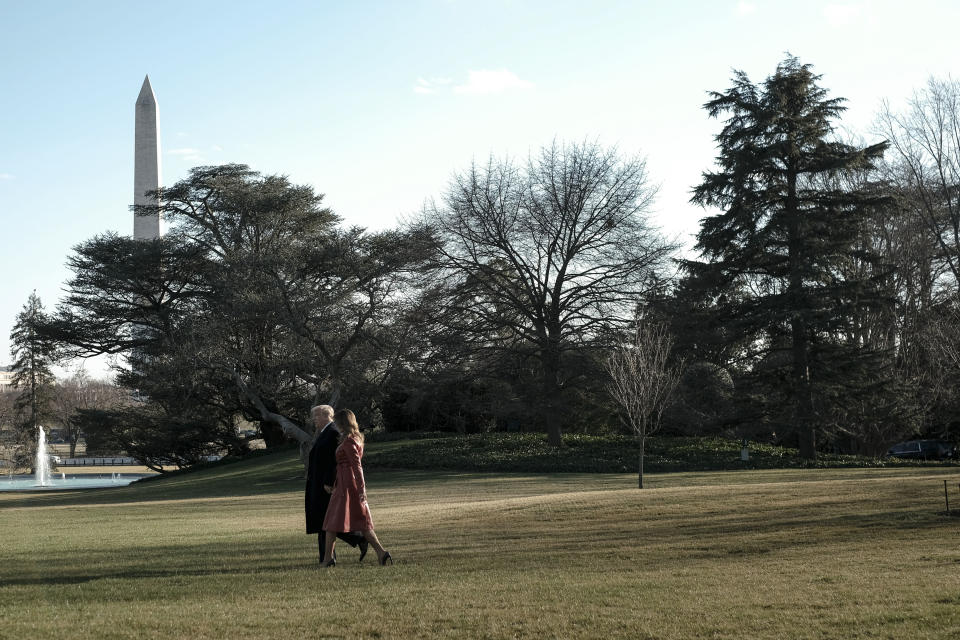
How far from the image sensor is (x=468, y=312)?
1417 inches

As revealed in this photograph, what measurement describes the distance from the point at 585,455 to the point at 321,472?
24640mm

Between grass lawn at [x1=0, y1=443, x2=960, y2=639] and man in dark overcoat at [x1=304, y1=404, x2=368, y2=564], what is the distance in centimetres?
54

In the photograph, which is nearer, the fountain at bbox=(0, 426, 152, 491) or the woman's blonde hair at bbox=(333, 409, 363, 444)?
the woman's blonde hair at bbox=(333, 409, 363, 444)

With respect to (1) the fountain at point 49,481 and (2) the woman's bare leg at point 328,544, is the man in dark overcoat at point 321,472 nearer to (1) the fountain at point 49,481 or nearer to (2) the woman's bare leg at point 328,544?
(2) the woman's bare leg at point 328,544

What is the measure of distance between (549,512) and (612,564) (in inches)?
223

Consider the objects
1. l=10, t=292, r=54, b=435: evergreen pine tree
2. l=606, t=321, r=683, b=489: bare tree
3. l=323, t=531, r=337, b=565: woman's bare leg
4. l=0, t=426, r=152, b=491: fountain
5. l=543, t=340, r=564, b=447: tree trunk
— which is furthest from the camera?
l=10, t=292, r=54, b=435: evergreen pine tree

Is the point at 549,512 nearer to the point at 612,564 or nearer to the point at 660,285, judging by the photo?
the point at 612,564

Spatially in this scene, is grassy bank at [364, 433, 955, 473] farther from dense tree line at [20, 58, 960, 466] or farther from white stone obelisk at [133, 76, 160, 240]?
white stone obelisk at [133, 76, 160, 240]

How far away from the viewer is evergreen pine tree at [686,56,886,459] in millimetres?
31781

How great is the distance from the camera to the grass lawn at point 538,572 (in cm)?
716

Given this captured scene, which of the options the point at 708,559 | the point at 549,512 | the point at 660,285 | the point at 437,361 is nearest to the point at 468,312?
the point at 437,361

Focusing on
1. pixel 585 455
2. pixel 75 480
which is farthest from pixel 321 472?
pixel 75 480

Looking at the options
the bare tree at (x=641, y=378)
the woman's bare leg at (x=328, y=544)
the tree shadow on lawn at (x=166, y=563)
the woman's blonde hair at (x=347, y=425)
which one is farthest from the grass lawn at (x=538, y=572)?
A: the bare tree at (x=641, y=378)

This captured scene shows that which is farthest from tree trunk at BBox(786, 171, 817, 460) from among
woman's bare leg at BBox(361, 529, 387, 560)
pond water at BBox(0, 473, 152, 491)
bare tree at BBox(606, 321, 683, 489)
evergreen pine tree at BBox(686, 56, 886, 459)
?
pond water at BBox(0, 473, 152, 491)
